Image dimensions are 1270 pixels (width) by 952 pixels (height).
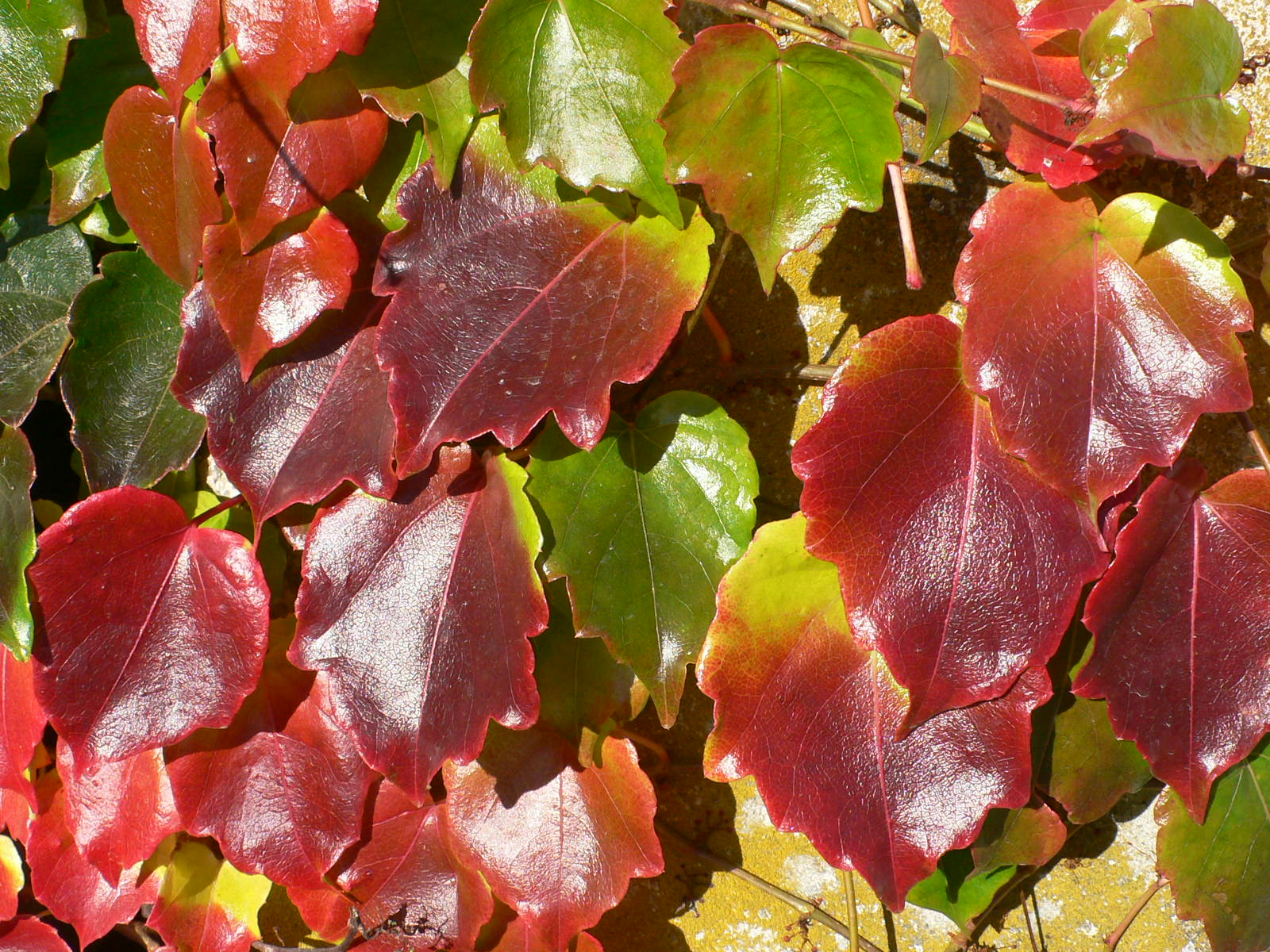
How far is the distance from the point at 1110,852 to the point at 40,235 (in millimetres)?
1091

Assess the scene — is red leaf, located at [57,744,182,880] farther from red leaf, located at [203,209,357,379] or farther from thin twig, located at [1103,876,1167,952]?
thin twig, located at [1103,876,1167,952]

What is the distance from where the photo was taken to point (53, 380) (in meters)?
0.95

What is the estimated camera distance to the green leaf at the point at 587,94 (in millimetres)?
576

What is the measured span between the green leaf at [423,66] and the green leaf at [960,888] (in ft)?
2.20

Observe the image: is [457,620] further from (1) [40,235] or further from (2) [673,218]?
(1) [40,235]

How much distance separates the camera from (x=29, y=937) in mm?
989

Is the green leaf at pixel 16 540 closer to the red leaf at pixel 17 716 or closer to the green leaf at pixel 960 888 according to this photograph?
the red leaf at pixel 17 716

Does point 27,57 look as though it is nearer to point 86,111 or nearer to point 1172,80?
point 86,111

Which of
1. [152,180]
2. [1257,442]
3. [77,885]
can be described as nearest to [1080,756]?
[1257,442]

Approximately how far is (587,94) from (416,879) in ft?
2.30

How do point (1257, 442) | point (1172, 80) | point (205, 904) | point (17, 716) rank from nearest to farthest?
1. point (1172, 80)
2. point (1257, 442)
3. point (17, 716)
4. point (205, 904)

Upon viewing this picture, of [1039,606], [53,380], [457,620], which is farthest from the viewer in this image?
[53,380]

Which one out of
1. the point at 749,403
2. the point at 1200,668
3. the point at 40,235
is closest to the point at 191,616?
the point at 40,235

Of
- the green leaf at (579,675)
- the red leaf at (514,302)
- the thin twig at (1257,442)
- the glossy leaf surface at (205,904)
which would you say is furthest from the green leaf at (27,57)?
the thin twig at (1257,442)
